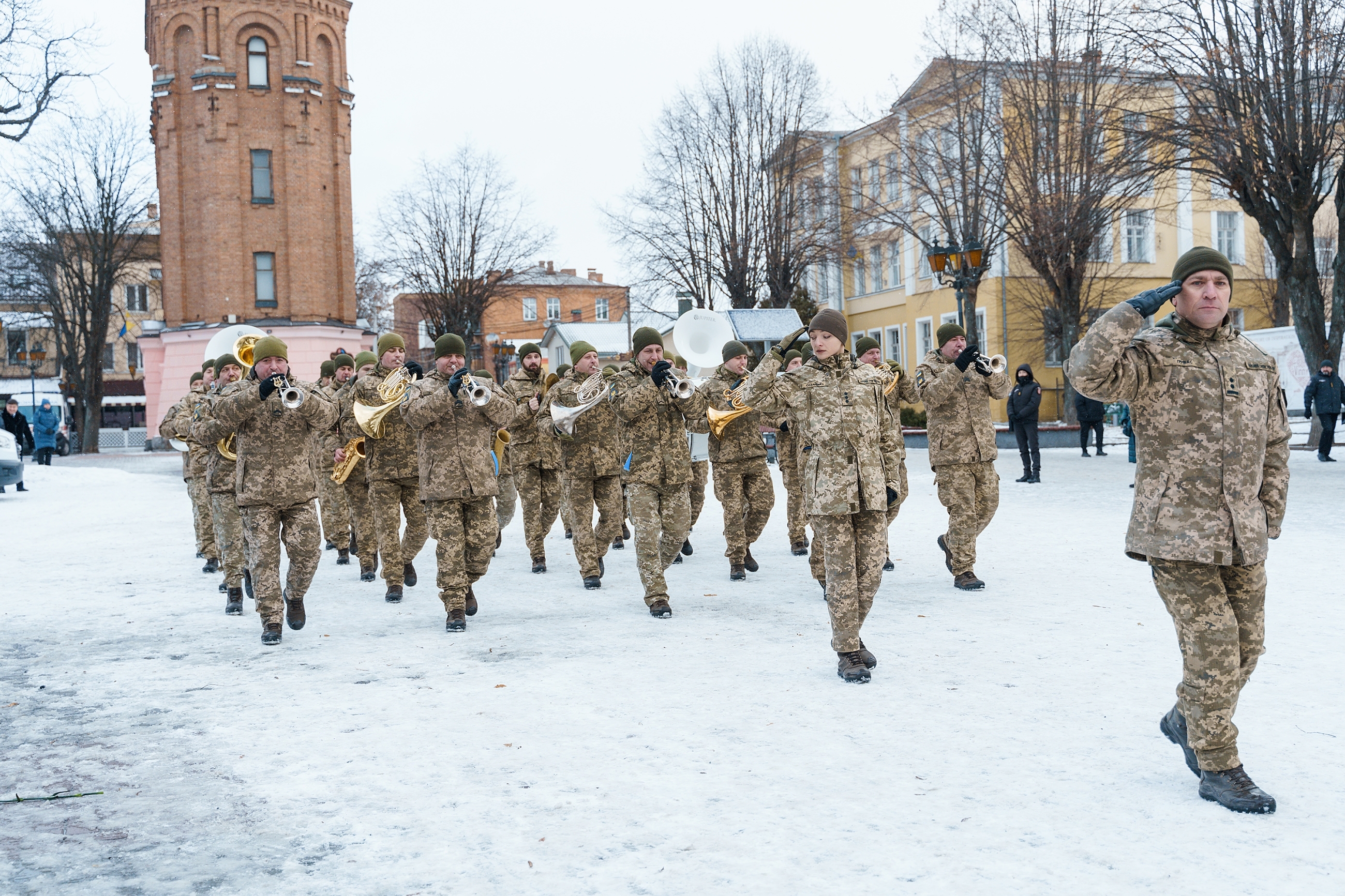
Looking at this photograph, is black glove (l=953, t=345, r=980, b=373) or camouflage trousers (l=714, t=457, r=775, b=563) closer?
black glove (l=953, t=345, r=980, b=373)

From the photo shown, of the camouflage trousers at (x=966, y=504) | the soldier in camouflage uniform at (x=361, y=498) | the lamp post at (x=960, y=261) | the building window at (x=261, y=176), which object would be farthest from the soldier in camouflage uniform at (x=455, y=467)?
the building window at (x=261, y=176)

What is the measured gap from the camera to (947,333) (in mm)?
9188

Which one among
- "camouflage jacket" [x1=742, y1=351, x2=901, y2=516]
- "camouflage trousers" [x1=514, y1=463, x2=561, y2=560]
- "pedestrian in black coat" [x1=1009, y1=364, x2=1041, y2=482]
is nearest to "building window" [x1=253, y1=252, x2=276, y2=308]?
"pedestrian in black coat" [x1=1009, y1=364, x2=1041, y2=482]

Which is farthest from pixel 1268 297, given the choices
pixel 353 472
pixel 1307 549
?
pixel 353 472

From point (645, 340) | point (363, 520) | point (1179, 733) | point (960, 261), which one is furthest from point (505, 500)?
point (960, 261)

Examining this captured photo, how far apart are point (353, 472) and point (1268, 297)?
138 ft

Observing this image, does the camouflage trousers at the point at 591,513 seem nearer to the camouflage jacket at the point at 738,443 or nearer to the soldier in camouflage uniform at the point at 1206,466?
the camouflage jacket at the point at 738,443

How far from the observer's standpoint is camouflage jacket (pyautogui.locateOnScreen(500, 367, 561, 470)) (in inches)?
437

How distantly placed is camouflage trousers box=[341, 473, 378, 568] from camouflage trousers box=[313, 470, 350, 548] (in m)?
→ 1.29

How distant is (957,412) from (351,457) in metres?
5.24

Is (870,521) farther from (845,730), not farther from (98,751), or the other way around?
(98,751)

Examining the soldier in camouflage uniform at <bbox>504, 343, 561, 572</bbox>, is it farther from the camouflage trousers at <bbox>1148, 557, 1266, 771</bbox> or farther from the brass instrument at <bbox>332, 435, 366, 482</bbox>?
the camouflage trousers at <bbox>1148, 557, 1266, 771</bbox>

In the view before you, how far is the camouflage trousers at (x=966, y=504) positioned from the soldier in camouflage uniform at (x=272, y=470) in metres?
4.68

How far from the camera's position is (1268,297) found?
43.2 meters
